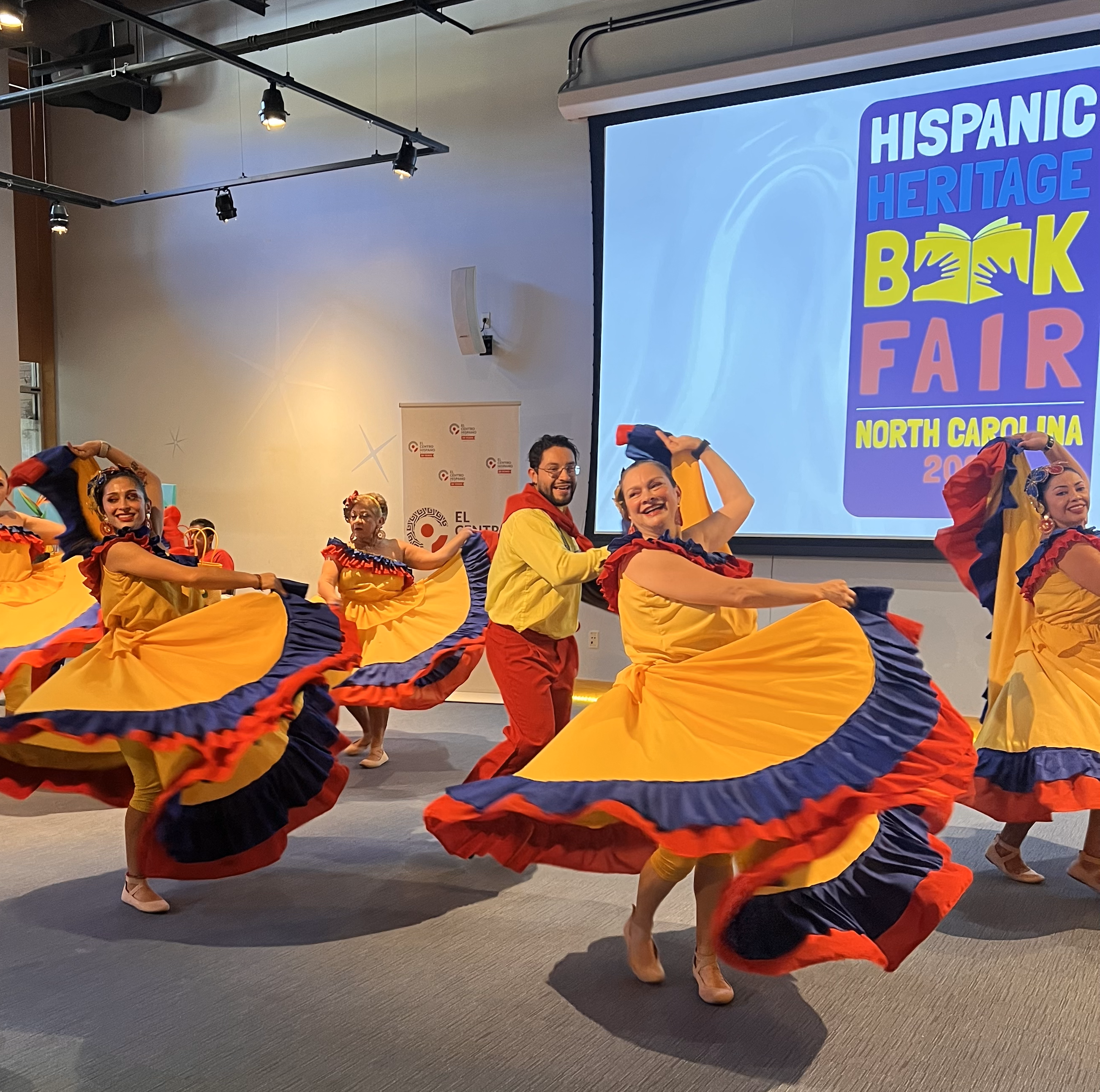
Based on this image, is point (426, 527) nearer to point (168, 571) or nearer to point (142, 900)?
point (168, 571)

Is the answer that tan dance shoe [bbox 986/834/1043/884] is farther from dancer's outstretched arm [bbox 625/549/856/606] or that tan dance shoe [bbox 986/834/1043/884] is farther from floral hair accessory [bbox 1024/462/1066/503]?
dancer's outstretched arm [bbox 625/549/856/606]

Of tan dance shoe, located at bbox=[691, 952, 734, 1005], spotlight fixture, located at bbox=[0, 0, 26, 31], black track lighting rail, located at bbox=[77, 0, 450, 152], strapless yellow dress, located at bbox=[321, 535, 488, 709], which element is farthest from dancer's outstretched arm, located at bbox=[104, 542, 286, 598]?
black track lighting rail, located at bbox=[77, 0, 450, 152]

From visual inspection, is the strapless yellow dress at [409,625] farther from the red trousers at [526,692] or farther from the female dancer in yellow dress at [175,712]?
the female dancer in yellow dress at [175,712]

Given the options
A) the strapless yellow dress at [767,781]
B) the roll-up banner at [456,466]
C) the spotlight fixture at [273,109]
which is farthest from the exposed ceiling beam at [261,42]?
the strapless yellow dress at [767,781]

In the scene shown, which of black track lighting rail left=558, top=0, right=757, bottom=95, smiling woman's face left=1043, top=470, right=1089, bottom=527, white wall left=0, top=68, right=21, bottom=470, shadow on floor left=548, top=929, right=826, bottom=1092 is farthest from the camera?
white wall left=0, top=68, right=21, bottom=470

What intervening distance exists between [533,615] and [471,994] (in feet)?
4.40

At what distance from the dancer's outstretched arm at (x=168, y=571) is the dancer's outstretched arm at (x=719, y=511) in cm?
138

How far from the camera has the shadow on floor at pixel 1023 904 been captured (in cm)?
314

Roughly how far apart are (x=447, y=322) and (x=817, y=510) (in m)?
3.04

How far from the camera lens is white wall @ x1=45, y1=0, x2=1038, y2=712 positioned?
669cm

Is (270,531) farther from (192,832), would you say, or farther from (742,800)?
(742,800)

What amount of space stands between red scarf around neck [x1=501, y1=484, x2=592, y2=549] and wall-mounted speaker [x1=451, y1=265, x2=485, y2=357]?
144 inches

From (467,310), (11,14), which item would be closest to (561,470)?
(11,14)

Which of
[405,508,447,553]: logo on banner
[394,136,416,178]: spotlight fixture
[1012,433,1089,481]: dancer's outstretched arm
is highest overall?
[394,136,416,178]: spotlight fixture
